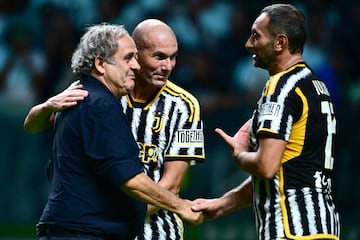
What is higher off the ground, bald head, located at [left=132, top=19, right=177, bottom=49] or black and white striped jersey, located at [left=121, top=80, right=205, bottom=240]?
bald head, located at [left=132, top=19, right=177, bottom=49]

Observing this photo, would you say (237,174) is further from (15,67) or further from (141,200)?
(141,200)

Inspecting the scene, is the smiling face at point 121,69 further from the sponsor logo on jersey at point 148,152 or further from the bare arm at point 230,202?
the bare arm at point 230,202

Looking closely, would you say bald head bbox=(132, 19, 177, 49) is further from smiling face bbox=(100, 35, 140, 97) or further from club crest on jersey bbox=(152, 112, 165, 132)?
smiling face bbox=(100, 35, 140, 97)

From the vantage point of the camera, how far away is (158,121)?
4.70 metres

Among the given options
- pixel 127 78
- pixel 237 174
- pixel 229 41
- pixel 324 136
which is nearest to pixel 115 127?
pixel 127 78

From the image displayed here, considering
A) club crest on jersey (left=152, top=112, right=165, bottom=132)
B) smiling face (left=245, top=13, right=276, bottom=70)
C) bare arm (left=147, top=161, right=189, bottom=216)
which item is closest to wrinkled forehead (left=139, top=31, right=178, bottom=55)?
club crest on jersey (left=152, top=112, right=165, bottom=132)

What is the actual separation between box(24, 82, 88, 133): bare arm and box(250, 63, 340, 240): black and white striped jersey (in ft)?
2.75

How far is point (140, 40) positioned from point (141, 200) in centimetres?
102

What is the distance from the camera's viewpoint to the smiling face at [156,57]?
4688 millimetres

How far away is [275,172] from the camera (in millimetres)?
4168

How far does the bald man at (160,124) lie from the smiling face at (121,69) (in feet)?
1.43

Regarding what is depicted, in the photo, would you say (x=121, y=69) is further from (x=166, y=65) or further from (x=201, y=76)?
(x=201, y=76)

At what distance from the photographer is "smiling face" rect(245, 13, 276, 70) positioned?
437 centimetres

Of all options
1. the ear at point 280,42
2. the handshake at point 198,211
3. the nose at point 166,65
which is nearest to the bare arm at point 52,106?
the nose at point 166,65
